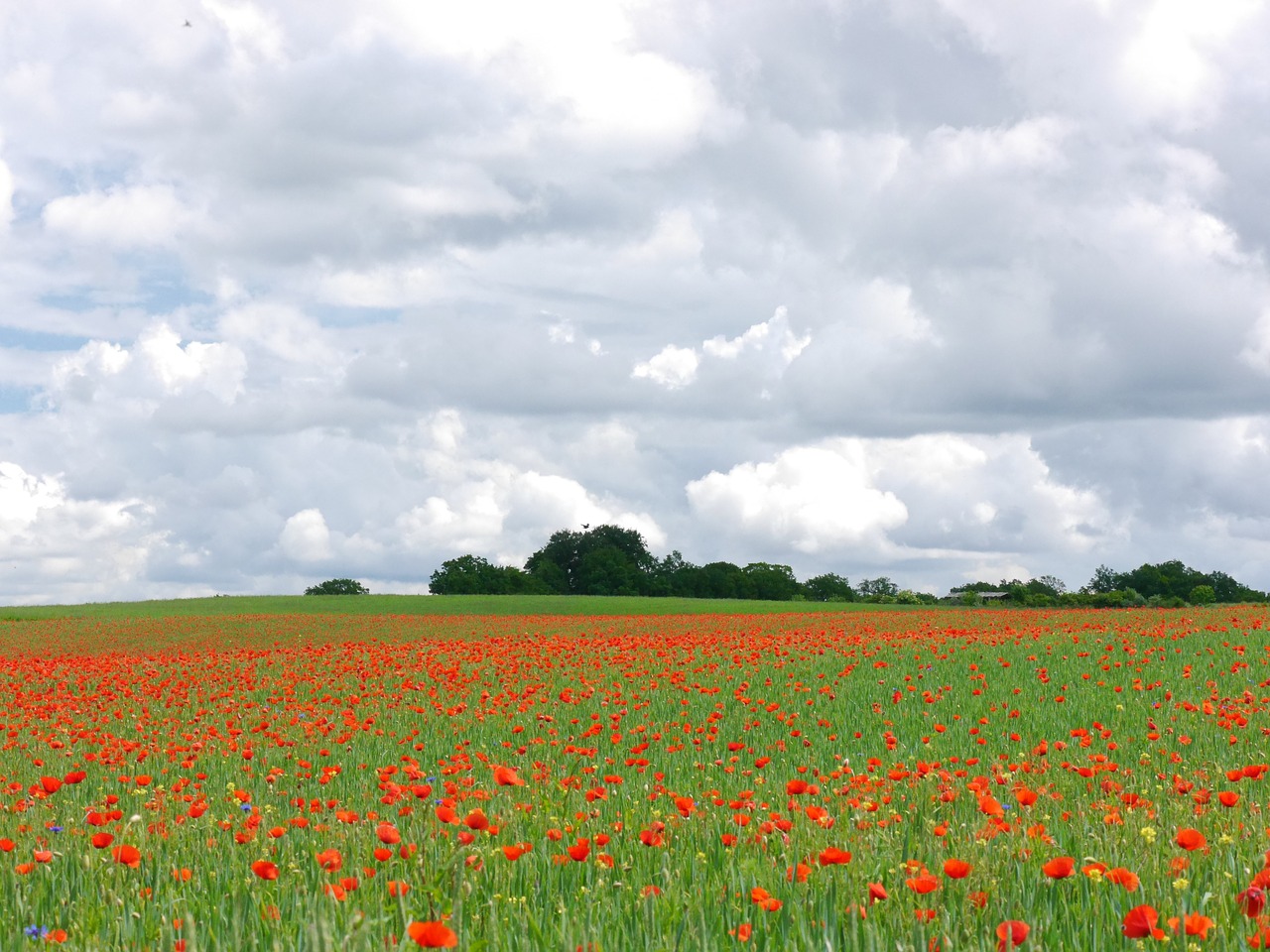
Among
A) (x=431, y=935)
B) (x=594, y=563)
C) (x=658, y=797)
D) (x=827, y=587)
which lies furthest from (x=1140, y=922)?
(x=827, y=587)

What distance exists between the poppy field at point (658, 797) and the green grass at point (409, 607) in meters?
40.7

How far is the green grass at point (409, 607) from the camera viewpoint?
6444 centimetres

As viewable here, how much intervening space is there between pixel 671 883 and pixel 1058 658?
642 inches

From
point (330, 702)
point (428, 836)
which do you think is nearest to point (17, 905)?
point (428, 836)

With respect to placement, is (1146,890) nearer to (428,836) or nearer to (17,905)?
(428,836)

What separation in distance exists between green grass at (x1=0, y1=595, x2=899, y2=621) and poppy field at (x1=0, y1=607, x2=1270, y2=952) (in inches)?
1601

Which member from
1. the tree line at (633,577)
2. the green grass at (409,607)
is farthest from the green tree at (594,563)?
the green grass at (409,607)

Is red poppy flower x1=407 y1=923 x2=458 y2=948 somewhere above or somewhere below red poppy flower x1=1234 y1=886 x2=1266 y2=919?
above

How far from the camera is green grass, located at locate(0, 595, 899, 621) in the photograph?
211 ft

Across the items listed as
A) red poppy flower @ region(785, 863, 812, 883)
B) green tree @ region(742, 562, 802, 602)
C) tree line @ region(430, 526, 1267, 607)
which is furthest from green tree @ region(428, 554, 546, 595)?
red poppy flower @ region(785, 863, 812, 883)

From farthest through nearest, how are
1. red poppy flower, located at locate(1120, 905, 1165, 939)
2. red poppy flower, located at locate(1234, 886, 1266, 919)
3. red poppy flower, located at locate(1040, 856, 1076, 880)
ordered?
red poppy flower, located at locate(1040, 856, 1076, 880) → red poppy flower, located at locate(1234, 886, 1266, 919) → red poppy flower, located at locate(1120, 905, 1165, 939)

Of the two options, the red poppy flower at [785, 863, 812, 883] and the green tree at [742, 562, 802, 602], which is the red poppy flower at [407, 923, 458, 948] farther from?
the green tree at [742, 562, 802, 602]

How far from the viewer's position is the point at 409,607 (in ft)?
225

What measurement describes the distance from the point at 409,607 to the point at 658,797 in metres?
61.8
